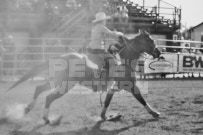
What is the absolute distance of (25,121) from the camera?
5398 millimetres

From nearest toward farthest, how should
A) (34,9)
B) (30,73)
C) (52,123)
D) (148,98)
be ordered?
(52,123) → (30,73) → (148,98) → (34,9)

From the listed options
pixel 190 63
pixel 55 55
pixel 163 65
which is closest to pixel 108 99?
pixel 55 55

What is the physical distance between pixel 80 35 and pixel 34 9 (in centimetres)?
354

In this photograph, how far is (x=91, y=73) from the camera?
5887 millimetres

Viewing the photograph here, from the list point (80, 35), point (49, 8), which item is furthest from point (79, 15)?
point (49, 8)

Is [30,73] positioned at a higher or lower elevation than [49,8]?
lower

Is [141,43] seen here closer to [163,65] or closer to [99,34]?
[99,34]

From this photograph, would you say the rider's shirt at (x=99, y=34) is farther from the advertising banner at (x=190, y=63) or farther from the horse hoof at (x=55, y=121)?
the advertising banner at (x=190, y=63)

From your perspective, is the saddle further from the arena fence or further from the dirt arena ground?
the arena fence

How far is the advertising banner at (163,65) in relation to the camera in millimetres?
13633

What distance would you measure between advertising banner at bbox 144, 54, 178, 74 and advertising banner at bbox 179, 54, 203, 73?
369 millimetres

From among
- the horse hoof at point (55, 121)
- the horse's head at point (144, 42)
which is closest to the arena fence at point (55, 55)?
the horse's head at point (144, 42)

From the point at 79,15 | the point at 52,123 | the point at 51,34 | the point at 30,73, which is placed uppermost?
the point at 79,15

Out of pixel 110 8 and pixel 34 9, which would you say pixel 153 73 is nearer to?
pixel 110 8
